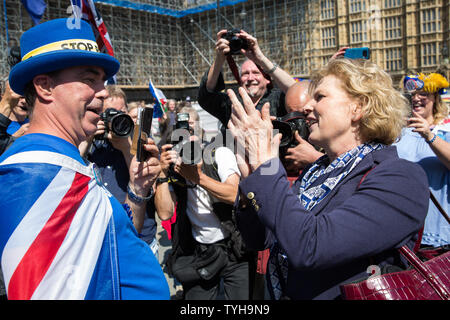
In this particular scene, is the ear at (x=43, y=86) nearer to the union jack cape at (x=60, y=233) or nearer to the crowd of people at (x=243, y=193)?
the crowd of people at (x=243, y=193)

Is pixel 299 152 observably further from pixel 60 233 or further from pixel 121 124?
pixel 60 233

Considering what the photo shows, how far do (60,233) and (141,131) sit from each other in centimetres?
73

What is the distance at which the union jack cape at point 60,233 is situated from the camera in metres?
0.84

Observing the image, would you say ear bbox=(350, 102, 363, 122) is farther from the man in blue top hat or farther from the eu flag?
the eu flag

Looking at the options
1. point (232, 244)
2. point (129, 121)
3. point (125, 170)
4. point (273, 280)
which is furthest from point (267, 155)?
point (125, 170)

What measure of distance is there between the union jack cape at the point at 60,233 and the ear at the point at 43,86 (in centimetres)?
13

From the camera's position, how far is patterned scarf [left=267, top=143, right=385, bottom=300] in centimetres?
122

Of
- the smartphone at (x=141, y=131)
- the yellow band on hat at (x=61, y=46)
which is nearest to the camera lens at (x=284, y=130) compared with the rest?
the smartphone at (x=141, y=131)

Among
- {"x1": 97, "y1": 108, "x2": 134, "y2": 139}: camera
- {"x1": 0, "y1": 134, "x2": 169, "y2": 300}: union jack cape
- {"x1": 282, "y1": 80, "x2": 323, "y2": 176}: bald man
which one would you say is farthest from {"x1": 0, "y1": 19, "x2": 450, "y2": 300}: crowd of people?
{"x1": 97, "y1": 108, "x2": 134, "y2": 139}: camera

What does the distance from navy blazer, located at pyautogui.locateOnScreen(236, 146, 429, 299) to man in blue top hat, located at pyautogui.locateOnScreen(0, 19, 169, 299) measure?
1.47ft

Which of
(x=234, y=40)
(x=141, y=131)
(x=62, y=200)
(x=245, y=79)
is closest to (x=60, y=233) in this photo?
(x=62, y=200)

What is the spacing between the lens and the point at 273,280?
1.32 m

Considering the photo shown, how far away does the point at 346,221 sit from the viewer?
102 centimetres
